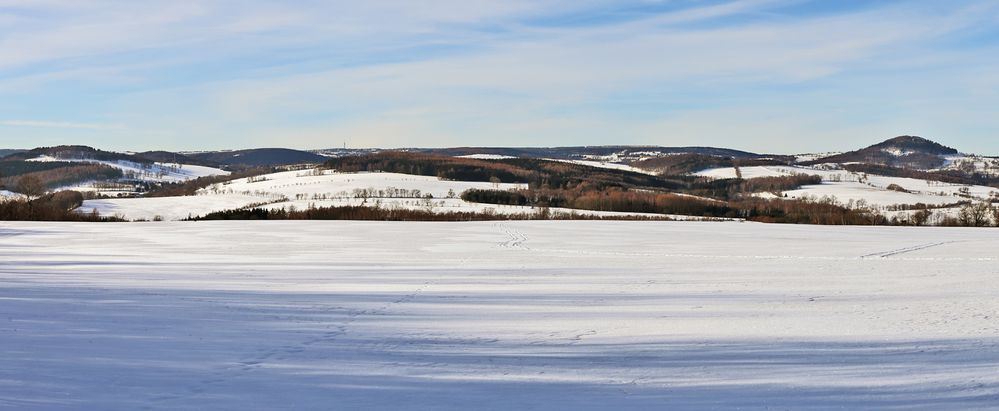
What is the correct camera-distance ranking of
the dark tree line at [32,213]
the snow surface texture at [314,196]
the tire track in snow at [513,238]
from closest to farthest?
the tire track in snow at [513,238] < the dark tree line at [32,213] < the snow surface texture at [314,196]

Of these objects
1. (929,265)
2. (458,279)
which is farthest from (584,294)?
(929,265)

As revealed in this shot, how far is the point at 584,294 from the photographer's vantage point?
1505 centimetres

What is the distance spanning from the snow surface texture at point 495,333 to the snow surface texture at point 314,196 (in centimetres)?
7865

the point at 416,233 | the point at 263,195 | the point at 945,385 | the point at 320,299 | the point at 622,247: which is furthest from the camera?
the point at 263,195

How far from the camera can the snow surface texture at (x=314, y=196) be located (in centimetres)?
10588

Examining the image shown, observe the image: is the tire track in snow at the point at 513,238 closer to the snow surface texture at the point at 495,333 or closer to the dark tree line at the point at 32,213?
the snow surface texture at the point at 495,333

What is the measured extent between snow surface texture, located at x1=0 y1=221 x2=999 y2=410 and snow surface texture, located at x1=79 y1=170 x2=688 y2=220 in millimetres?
78649

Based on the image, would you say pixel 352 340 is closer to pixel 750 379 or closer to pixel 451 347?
pixel 451 347

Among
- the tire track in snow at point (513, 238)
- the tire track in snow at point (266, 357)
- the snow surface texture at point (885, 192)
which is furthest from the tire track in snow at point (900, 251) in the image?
the snow surface texture at point (885, 192)

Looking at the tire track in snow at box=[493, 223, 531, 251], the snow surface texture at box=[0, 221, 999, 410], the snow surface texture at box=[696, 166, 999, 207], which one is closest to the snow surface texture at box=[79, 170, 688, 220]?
the tire track in snow at box=[493, 223, 531, 251]

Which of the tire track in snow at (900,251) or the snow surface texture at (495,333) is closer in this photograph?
the snow surface texture at (495,333)

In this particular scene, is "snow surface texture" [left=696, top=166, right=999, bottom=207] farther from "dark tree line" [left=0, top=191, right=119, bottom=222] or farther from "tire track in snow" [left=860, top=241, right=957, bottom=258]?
"dark tree line" [left=0, top=191, right=119, bottom=222]

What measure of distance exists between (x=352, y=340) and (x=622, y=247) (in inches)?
764

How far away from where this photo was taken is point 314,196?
129 metres
